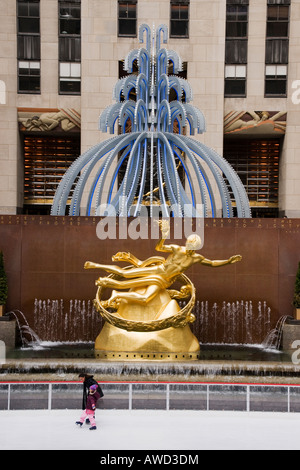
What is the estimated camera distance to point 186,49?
27297 mm

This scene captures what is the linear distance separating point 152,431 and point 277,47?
21366 mm

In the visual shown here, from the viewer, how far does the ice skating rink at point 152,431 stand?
9.16m

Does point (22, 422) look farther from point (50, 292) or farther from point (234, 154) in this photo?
point (234, 154)

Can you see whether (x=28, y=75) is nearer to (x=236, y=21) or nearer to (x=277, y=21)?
(x=236, y=21)

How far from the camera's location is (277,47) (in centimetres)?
2773

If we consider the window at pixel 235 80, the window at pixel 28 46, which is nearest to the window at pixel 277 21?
the window at pixel 235 80

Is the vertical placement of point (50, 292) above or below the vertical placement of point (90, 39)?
below

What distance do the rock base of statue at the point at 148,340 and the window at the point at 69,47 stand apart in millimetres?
15777

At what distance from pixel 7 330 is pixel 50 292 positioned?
55.9 inches

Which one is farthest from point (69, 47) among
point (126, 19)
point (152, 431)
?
point (152, 431)

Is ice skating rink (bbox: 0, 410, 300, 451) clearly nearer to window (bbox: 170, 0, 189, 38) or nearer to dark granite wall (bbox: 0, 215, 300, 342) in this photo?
dark granite wall (bbox: 0, 215, 300, 342)

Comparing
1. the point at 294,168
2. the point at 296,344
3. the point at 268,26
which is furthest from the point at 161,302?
the point at 268,26

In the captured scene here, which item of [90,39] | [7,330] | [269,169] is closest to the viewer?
[7,330]

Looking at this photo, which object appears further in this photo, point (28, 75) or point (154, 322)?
point (28, 75)
